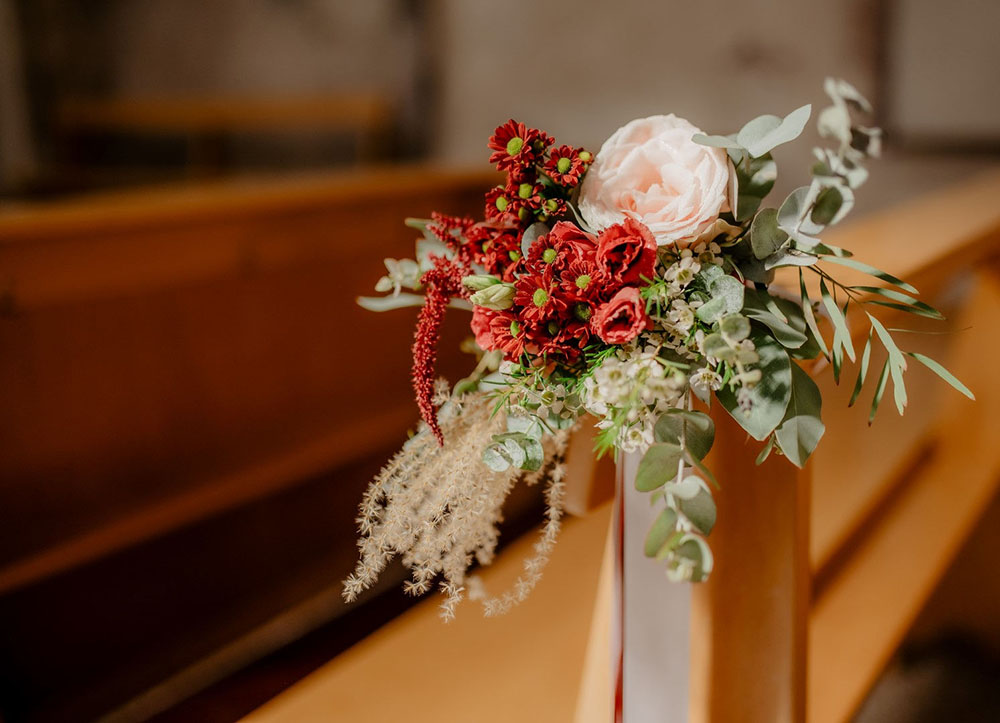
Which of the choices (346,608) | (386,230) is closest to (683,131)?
(346,608)

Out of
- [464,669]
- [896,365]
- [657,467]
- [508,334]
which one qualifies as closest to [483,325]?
[508,334]

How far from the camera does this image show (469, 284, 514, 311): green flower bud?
58cm

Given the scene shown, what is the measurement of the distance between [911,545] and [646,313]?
3.19ft

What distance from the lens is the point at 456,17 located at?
14.1ft

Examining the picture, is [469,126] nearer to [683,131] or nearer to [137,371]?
[137,371]

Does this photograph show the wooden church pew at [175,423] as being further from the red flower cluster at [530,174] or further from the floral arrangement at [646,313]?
the red flower cluster at [530,174]

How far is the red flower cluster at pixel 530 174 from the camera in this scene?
60 cm

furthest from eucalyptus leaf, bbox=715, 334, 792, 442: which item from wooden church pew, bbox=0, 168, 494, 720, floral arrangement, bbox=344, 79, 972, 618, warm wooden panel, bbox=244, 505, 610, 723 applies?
wooden church pew, bbox=0, 168, 494, 720

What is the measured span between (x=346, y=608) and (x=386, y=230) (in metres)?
1.33

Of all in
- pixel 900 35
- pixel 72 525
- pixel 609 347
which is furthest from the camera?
pixel 900 35

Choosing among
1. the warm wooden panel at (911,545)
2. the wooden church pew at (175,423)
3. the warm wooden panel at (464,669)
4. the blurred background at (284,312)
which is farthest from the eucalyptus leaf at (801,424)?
the wooden church pew at (175,423)

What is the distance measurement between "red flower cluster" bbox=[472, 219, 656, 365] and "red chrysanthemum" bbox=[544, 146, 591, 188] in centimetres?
3

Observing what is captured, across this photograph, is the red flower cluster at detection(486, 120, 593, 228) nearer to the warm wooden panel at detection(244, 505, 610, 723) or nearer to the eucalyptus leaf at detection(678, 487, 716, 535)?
the eucalyptus leaf at detection(678, 487, 716, 535)

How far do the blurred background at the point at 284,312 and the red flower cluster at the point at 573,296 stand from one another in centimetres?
110
